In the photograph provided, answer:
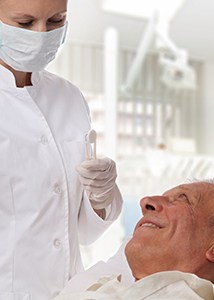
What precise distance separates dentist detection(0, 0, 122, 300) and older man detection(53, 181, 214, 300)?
0.13 meters

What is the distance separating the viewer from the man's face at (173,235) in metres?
1.44

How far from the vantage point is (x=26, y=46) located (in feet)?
4.93

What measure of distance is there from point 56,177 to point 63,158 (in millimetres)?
76

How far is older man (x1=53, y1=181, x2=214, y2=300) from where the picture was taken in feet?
4.50

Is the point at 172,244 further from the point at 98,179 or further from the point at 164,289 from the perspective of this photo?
the point at 98,179

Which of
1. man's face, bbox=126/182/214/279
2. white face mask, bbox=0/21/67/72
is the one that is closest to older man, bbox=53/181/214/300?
man's face, bbox=126/182/214/279

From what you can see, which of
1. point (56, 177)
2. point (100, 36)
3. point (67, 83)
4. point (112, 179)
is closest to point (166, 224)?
point (112, 179)

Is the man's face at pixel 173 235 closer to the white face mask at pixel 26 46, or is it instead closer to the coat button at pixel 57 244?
the coat button at pixel 57 244

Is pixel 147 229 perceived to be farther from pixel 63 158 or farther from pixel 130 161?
pixel 130 161

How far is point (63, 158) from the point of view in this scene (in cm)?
158

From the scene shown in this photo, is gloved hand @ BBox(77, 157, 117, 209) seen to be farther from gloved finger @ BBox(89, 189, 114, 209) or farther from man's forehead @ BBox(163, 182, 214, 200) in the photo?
man's forehead @ BBox(163, 182, 214, 200)

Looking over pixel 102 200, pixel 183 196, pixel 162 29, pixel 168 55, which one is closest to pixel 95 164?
pixel 102 200

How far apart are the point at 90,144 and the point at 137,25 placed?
3.55 m

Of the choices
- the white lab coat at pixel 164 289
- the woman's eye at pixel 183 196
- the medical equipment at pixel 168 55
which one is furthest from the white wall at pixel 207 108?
the white lab coat at pixel 164 289
